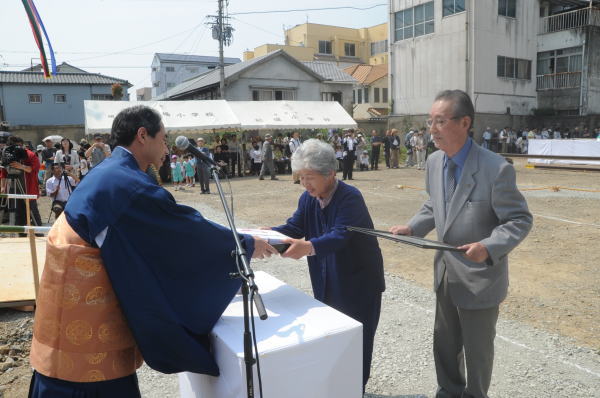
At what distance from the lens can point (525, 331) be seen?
3.85 metres

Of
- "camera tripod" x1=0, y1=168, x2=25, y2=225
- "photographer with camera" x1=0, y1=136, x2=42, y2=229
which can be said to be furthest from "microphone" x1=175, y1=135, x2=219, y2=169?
"camera tripod" x1=0, y1=168, x2=25, y2=225

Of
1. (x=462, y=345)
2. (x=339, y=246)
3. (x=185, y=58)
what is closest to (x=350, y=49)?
(x=185, y=58)

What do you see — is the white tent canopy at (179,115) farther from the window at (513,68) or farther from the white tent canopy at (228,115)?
the window at (513,68)

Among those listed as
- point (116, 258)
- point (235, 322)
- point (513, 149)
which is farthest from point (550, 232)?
point (513, 149)

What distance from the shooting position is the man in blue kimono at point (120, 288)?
66.3 inches

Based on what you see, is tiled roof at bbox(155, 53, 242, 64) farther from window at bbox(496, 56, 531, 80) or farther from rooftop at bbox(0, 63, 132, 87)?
window at bbox(496, 56, 531, 80)

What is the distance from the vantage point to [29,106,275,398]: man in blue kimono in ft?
5.53

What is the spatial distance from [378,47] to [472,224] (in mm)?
54225

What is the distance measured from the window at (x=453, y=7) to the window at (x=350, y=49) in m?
26.8

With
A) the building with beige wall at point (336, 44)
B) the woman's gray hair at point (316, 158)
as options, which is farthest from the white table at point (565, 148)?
the building with beige wall at point (336, 44)

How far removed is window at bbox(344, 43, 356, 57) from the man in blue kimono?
5408 cm

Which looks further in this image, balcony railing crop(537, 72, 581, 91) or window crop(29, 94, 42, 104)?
window crop(29, 94, 42, 104)

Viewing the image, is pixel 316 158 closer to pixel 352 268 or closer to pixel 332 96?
pixel 352 268

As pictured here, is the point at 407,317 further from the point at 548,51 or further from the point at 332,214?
the point at 548,51
